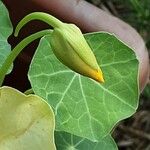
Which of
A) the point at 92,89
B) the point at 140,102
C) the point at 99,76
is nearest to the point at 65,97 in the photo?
the point at 92,89

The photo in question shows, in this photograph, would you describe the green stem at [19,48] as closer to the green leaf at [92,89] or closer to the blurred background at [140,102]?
the green leaf at [92,89]

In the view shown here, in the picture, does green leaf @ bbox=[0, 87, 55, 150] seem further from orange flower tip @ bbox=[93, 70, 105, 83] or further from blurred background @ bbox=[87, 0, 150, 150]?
blurred background @ bbox=[87, 0, 150, 150]

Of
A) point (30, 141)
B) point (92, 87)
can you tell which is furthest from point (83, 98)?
point (30, 141)

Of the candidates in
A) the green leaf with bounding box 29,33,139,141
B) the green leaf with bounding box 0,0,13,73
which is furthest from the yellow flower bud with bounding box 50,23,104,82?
the green leaf with bounding box 0,0,13,73

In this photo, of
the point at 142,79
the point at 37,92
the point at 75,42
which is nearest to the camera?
the point at 75,42

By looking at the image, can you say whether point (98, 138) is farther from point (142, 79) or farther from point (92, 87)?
point (142, 79)

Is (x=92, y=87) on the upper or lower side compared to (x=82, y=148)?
upper

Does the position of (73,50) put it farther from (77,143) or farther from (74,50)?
(77,143)
